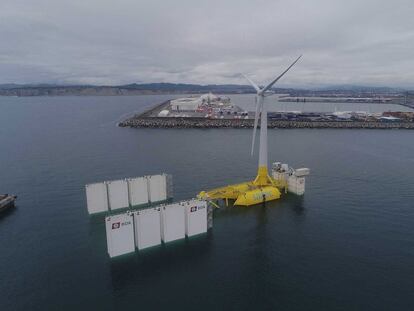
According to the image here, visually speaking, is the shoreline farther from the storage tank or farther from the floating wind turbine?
the storage tank

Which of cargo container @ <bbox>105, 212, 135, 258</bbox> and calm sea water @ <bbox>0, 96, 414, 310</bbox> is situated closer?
calm sea water @ <bbox>0, 96, 414, 310</bbox>

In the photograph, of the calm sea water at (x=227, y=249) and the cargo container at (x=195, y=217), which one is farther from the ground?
the cargo container at (x=195, y=217)

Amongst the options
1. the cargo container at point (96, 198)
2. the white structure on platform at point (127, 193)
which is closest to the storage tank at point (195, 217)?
the white structure on platform at point (127, 193)

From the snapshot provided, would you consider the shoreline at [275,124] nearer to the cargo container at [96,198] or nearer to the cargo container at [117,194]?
the cargo container at [117,194]

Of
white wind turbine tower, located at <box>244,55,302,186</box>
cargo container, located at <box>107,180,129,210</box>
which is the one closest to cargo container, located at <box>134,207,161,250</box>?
cargo container, located at <box>107,180,129,210</box>

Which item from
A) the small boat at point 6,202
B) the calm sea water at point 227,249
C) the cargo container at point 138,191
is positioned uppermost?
the cargo container at point 138,191

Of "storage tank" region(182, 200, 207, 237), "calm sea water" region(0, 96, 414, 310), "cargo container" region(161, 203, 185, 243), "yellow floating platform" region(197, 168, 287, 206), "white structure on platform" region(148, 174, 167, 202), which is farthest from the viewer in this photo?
"white structure on platform" region(148, 174, 167, 202)
